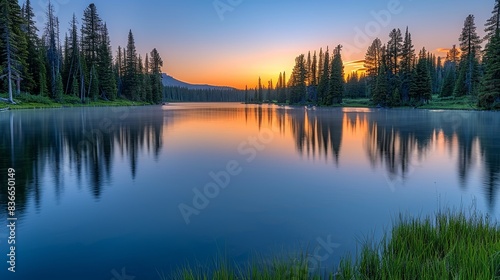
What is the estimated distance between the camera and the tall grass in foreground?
4.09 m

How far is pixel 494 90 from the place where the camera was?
50.3 meters

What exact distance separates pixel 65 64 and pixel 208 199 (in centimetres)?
8175

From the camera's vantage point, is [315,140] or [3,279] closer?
[3,279]

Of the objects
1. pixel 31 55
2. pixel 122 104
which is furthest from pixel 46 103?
pixel 122 104

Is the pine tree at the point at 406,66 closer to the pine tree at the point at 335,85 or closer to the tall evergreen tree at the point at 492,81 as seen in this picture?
the pine tree at the point at 335,85

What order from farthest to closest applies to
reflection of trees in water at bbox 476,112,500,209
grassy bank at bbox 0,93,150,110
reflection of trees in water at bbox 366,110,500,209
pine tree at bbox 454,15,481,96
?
pine tree at bbox 454,15,481,96 → grassy bank at bbox 0,93,150,110 → reflection of trees in water at bbox 366,110,500,209 → reflection of trees in water at bbox 476,112,500,209

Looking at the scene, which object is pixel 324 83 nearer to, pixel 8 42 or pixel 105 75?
pixel 105 75

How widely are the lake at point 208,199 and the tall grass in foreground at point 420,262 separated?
105 cm

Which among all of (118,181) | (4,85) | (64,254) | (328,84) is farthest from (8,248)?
(328,84)

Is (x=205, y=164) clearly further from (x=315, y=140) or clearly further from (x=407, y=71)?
(x=407, y=71)

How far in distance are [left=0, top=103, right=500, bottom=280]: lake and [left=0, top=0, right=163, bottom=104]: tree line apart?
42248 mm

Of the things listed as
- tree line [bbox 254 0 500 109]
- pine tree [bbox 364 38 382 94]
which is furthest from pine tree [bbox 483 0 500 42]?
pine tree [bbox 364 38 382 94]

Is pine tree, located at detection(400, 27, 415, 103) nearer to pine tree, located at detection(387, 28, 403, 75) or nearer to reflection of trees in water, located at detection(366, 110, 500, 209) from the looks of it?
pine tree, located at detection(387, 28, 403, 75)

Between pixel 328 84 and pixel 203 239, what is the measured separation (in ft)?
309
